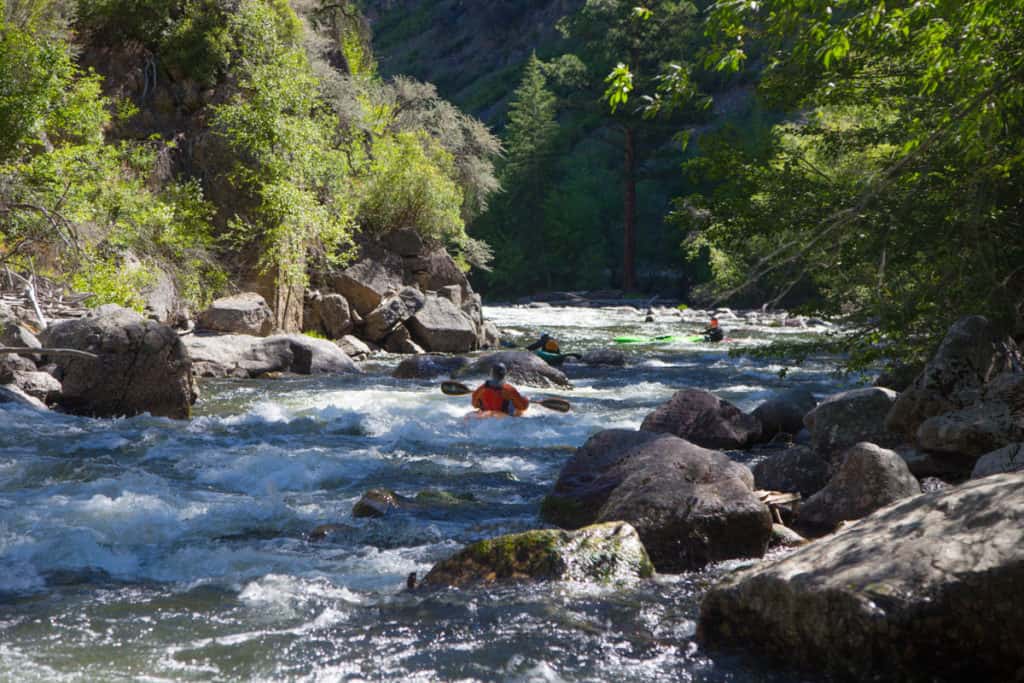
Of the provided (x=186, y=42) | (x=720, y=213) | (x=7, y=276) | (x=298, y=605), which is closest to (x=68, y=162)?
(x=7, y=276)

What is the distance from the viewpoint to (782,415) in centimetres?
1084

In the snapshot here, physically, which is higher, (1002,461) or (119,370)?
(1002,461)

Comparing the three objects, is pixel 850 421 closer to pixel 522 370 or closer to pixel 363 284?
pixel 522 370

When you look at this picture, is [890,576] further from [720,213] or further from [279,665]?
[720,213]

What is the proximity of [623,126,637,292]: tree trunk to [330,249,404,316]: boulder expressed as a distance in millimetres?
25615

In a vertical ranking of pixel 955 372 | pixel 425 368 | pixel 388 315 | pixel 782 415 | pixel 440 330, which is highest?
pixel 955 372

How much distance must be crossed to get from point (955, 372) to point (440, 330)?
43.8ft

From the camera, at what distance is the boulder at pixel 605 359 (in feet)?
60.4

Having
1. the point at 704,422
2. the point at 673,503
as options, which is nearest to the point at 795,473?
the point at 673,503

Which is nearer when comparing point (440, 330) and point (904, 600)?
point (904, 600)

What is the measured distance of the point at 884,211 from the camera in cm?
884

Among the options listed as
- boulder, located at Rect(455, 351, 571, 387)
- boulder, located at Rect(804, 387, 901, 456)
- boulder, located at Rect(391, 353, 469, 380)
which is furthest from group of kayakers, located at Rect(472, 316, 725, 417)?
boulder, located at Rect(391, 353, 469, 380)

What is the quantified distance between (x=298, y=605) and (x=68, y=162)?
427 inches

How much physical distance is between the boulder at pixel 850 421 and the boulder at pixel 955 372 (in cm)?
20
